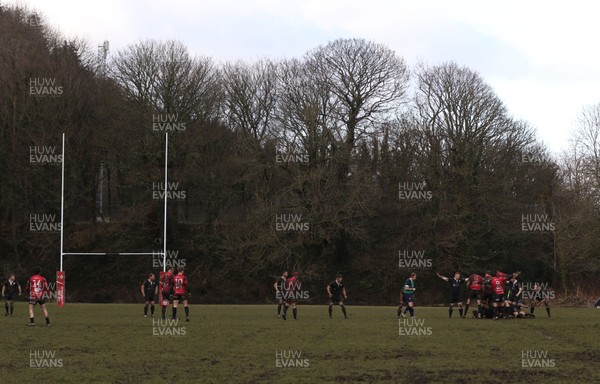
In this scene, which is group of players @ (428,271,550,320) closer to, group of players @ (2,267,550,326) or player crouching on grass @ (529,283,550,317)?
group of players @ (2,267,550,326)

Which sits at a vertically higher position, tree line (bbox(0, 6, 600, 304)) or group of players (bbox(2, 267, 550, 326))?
tree line (bbox(0, 6, 600, 304))

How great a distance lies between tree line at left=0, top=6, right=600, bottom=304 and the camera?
58188 mm

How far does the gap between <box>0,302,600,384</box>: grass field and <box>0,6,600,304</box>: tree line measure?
88.2 feet

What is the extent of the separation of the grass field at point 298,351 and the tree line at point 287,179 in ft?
88.2

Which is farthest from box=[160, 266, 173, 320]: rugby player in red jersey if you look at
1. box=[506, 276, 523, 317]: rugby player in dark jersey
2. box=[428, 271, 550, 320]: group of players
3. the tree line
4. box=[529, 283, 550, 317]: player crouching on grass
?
the tree line

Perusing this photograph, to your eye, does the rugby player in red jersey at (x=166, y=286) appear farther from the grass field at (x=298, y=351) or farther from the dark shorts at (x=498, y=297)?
the dark shorts at (x=498, y=297)

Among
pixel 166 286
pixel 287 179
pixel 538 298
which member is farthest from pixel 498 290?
pixel 287 179

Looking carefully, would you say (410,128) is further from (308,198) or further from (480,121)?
(308,198)

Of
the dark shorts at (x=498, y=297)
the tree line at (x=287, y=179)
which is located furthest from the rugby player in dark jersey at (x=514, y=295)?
the tree line at (x=287, y=179)

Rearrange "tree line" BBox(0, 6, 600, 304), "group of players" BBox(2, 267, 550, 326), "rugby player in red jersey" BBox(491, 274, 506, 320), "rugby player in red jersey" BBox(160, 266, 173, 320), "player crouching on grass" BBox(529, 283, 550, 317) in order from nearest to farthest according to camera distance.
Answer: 1. "rugby player in red jersey" BBox(160, 266, 173, 320)
2. "group of players" BBox(2, 267, 550, 326)
3. "rugby player in red jersey" BBox(491, 274, 506, 320)
4. "player crouching on grass" BBox(529, 283, 550, 317)
5. "tree line" BBox(0, 6, 600, 304)

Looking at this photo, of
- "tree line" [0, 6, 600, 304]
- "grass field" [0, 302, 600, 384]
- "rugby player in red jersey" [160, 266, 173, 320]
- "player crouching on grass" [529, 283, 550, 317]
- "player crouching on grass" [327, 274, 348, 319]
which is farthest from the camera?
"tree line" [0, 6, 600, 304]

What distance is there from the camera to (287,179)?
6191 cm

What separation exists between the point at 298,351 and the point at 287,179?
4115cm

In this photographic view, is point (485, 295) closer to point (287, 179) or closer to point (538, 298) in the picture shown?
point (538, 298)
